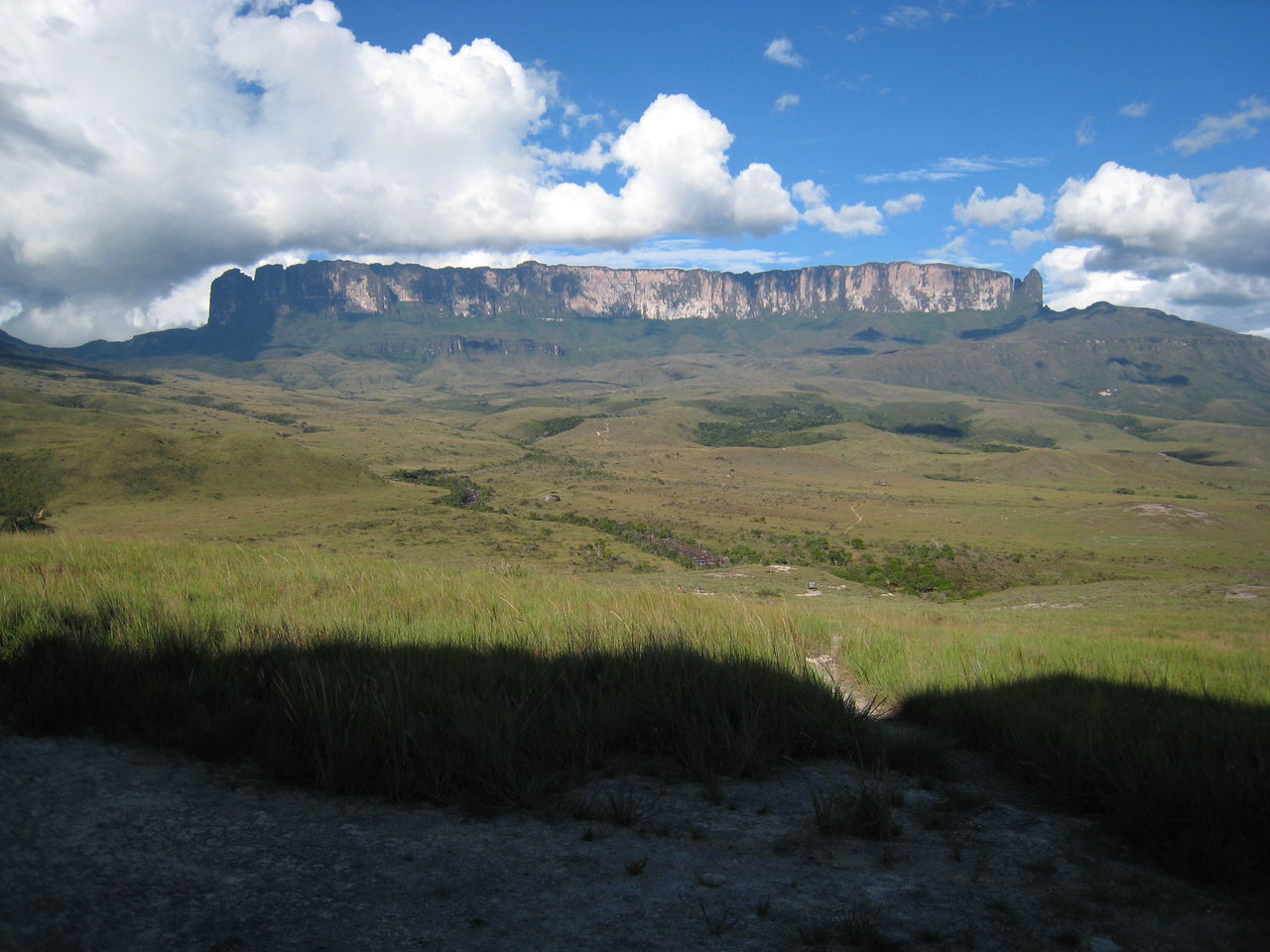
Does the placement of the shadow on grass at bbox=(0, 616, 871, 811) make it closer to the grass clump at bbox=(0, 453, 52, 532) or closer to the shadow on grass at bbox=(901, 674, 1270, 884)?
the shadow on grass at bbox=(901, 674, 1270, 884)

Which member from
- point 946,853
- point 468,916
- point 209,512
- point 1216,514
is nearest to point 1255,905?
point 946,853

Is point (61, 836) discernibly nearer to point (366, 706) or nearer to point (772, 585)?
point (366, 706)

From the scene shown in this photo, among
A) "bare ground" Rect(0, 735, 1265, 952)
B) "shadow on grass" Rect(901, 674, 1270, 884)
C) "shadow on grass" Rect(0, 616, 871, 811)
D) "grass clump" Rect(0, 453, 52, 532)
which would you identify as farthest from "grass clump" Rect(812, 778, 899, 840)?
"grass clump" Rect(0, 453, 52, 532)

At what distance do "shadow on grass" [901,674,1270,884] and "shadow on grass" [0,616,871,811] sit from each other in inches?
44.1

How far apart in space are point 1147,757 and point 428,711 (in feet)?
15.1

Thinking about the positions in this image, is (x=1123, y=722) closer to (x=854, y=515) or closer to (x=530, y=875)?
(x=530, y=875)

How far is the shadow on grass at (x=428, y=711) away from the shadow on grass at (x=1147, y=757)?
3.68 ft

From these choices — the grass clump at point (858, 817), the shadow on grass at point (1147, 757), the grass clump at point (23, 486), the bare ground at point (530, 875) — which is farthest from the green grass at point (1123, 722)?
the grass clump at point (23, 486)

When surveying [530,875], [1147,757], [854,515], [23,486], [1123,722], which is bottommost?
[854,515]

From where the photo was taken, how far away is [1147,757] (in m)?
4.65

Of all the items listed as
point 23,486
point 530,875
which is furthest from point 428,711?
point 23,486

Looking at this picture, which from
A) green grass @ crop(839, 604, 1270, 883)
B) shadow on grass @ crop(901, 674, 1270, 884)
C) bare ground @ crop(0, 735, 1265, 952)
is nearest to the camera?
bare ground @ crop(0, 735, 1265, 952)

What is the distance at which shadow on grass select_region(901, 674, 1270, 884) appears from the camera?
399 centimetres

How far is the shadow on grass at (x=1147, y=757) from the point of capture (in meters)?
3.99
